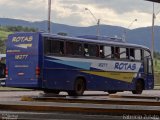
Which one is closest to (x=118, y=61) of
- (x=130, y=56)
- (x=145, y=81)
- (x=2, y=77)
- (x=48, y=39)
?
(x=130, y=56)

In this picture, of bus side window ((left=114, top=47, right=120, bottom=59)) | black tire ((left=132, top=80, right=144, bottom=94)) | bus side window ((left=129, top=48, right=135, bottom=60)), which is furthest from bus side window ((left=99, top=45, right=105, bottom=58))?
black tire ((left=132, top=80, right=144, bottom=94))

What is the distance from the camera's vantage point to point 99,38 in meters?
30.4

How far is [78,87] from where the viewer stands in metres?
28.5

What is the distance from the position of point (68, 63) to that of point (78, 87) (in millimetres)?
1800

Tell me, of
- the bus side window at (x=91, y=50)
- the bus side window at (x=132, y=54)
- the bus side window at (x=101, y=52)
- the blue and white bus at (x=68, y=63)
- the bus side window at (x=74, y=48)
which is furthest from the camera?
the bus side window at (x=132, y=54)

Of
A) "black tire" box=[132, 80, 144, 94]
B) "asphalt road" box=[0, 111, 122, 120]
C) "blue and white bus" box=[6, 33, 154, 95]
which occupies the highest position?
"blue and white bus" box=[6, 33, 154, 95]

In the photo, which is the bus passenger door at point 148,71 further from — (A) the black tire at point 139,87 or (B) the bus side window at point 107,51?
(B) the bus side window at point 107,51

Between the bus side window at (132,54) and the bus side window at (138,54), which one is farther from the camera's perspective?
the bus side window at (138,54)

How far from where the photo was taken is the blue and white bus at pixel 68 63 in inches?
1032

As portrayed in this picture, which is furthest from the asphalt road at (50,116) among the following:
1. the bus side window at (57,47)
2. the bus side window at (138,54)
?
the bus side window at (138,54)

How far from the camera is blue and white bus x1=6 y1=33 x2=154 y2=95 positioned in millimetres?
26203

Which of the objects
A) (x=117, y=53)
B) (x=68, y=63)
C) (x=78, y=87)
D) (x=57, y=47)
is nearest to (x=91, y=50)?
(x=78, y=87)

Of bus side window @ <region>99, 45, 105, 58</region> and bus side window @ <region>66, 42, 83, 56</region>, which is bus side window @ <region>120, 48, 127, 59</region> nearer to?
bus side window @ <region>99, 45, 105, 58</region>

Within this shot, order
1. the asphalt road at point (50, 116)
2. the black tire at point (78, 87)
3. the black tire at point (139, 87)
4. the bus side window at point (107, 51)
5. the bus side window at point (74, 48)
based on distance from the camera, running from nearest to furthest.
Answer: the asphalt road at point (50, 116) → the bus side window at point (74, 48) → the black tire at point (78, 87) → the bus side window at point (107, 51) → the black tire at point (139, 87)
